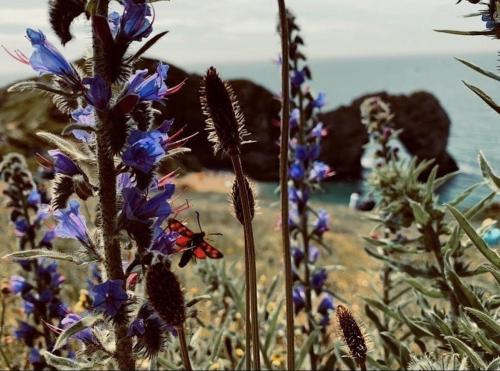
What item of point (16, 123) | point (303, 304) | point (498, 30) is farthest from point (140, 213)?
point (16, 123)

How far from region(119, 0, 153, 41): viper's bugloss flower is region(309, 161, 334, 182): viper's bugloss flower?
240 centimetres

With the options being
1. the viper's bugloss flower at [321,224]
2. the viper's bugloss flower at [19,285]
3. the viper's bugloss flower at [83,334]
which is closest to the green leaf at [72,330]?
the viper's bugloss flower at [83,334]

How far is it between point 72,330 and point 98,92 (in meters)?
0.58

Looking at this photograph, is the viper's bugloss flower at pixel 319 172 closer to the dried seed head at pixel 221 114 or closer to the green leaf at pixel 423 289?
the green leaf at pixel 423 289

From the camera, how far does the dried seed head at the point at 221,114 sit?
1.62 meters

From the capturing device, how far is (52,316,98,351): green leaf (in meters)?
1.51

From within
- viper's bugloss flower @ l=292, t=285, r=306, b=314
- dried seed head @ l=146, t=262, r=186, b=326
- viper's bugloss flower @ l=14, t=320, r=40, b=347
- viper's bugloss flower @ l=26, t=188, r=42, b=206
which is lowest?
viper's bugloss flower @ l=14, t=320, r=40, b=347

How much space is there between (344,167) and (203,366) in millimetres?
27543

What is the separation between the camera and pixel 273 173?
96.4 ft

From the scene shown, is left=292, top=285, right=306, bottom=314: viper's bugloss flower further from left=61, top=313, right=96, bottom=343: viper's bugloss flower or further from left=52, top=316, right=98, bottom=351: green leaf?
left=52, top=316, right=98, bottom=351: green leaf

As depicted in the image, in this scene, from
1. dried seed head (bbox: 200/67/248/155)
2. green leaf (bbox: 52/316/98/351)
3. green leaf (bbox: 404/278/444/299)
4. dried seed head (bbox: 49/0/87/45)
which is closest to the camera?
green leaf (bbox: 52/316/98/351)

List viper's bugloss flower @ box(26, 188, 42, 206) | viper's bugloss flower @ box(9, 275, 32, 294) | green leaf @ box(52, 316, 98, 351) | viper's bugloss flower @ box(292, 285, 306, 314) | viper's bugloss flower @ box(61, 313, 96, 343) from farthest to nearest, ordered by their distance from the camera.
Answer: viper's bugloss flower @ box(292, 285, 306, 314) → viper's bugloss flower @ box(26, 188, 42, 206) → viper's bugloss flower @ box(9, 275, 32, 294) → viper's bugloss flower @ box(61, 313, 96, 343) → green leaf @ box(52, 316, 98, 351)

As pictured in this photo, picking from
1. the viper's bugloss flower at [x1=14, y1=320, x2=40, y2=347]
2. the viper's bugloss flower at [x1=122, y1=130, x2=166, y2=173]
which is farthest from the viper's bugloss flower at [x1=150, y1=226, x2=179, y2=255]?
the viper's bugloss flower at [x1=14, y1=320, x2=40, y2=347]

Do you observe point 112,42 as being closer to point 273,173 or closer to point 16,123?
point 273,173
